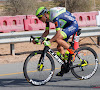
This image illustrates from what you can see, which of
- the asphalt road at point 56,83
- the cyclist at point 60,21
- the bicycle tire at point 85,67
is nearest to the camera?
the cyclist at point 60,21

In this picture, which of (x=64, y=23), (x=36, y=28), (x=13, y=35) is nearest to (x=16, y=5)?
(x=36, y=28)

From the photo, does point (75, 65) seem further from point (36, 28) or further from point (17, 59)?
point (36, 28)

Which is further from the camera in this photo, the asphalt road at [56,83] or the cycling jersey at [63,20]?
the asphalt road at [56,83]

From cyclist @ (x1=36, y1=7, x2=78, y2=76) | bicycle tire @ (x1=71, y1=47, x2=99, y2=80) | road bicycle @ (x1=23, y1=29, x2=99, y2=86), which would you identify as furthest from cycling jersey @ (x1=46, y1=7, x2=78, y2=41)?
bicycle tire @ (x1=71, y1=47, x2=99, y2=80)

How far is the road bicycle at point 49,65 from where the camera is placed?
20.9ft

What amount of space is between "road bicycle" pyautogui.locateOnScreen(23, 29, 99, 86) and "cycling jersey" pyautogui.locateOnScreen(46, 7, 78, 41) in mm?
352

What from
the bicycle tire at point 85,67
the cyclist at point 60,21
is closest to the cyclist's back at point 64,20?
the cyclist at point 60,21

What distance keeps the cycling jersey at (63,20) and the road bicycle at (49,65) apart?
1.16 ft

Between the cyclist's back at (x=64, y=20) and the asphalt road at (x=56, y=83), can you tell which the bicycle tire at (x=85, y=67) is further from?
the cyclist's back at (x=64, y=20)

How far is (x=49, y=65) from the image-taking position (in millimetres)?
6566

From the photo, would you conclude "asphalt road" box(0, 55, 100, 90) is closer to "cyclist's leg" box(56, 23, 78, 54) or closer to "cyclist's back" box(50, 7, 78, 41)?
"cyclist's leg" box(56, 23, 78, 54)

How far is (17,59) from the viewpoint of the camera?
10641mm

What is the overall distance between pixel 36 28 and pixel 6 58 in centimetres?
458

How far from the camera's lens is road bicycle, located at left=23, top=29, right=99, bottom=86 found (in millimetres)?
6371
